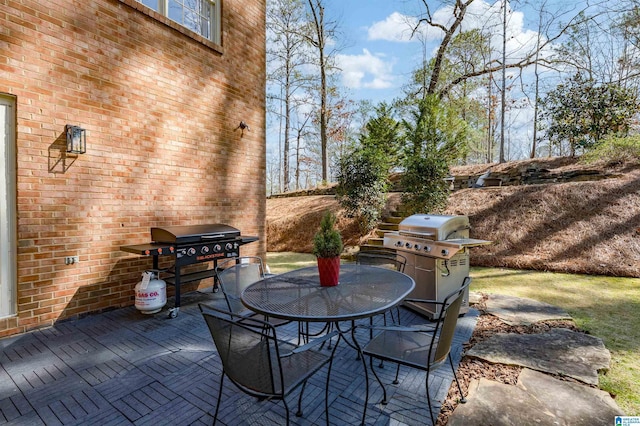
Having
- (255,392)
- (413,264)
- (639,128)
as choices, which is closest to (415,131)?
(413,264)

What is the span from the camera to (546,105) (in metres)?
10.3

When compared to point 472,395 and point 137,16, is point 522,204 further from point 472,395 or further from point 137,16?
point 137,16

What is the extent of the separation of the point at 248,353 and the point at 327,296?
2.52ft

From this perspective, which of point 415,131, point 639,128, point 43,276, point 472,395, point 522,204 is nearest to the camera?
point 472,395

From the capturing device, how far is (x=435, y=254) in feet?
10.8

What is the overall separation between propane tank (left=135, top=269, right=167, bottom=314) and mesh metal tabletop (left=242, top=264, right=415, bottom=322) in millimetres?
1791

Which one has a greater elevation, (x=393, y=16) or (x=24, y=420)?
(x=393, y=16)

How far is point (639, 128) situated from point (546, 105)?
2516 mm

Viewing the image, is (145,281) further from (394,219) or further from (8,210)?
(394,219)

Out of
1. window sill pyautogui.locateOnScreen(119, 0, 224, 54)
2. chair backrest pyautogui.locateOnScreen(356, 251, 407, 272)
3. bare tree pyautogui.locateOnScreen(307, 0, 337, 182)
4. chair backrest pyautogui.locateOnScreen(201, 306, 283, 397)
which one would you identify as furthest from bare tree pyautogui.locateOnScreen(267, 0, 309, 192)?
chair backrest pyautogui.locateOnScreen(201, 306, 283, 397)

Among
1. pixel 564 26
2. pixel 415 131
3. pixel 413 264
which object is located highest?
pixel 564 26

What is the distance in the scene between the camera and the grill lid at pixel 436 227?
3.38 metres

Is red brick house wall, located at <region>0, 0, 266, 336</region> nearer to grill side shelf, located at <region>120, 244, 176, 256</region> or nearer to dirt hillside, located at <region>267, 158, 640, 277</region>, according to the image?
grill side shelf, located at <region>120, 244, 176, 256</region>

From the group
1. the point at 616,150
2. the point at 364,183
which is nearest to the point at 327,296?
the point at 364,183
